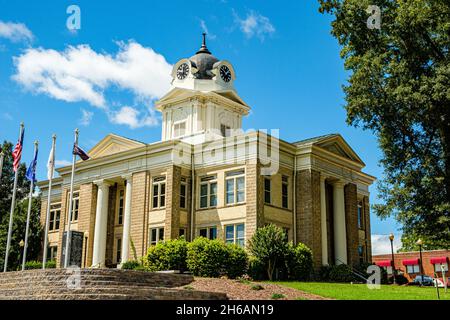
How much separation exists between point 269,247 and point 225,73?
59.2 ft

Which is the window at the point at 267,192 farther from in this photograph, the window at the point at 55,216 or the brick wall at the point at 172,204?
the window at the point at 55,216

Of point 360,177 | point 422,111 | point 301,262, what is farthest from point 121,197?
point 422,111

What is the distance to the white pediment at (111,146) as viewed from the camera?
135ft

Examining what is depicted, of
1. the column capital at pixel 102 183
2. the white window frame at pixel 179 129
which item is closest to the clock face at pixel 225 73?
the white window frame at pixel 179 129

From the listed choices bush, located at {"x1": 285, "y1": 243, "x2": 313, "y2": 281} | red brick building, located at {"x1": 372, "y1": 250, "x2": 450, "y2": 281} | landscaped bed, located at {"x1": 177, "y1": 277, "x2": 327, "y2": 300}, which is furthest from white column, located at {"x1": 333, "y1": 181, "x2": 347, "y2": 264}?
red brick building, located at {"x1": 372, "y1": 250, "x2": 450, "y2": 281}

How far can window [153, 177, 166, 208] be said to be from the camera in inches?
1495

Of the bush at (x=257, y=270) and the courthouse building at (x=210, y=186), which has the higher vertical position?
the courthouse building at (x=210, y=186)

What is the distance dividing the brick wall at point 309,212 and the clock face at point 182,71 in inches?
511

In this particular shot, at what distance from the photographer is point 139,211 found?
38625 millimetres

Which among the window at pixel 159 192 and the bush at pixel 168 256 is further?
the window at pixel 159 192

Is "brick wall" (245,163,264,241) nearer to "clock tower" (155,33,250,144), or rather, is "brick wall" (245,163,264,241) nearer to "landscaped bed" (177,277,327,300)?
"clock tower" (155,33,250,144)

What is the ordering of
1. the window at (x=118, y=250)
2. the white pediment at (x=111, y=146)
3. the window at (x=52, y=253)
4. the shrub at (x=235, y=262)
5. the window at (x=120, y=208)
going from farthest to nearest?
the window at (x=52, y=253)
the window at (x=120, y=208)
the white pediment at (x=111, y=146)
the window at (x=118, y=250)
the shrub at (x=235, y=262)

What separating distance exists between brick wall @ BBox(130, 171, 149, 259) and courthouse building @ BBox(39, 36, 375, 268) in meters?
0.07

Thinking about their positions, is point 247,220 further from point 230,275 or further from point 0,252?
point 0,252
